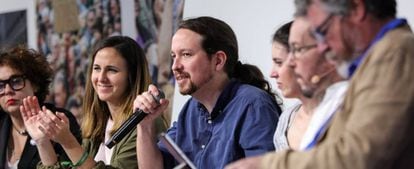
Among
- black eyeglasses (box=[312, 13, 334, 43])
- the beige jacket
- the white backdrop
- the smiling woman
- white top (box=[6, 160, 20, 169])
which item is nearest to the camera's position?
the beige jacket

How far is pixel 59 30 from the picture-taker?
4.05 m

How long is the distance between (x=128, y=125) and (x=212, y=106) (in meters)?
0.25

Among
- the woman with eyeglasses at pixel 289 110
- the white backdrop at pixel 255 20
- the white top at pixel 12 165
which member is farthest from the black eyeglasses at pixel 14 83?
the woman with eyeglasses at pixel 289 110

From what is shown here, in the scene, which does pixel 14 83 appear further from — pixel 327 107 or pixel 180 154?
pixel 327 107

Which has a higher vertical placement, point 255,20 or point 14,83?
point 255,20

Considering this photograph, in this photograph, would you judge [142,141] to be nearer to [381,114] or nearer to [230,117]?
[230,117]

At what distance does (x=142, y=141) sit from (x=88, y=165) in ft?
0.63

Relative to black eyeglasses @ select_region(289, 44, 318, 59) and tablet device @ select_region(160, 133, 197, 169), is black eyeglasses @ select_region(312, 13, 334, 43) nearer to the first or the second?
black eyeglasses @ select_region(289, 44, 318, 59)

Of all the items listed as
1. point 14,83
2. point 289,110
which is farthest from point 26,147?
point 289,110

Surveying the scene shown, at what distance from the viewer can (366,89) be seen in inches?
43.9

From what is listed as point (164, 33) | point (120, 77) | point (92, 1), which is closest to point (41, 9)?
point (92, 1)

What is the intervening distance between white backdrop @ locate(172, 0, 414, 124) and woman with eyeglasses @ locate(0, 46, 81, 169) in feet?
2.30

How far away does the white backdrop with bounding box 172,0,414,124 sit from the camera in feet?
8.70

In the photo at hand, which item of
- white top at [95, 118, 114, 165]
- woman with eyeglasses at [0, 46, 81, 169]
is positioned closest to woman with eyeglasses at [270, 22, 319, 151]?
white top at [95, 118, 114, 165]
